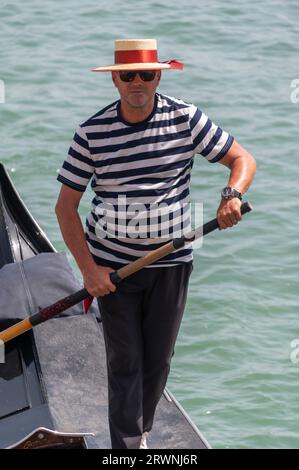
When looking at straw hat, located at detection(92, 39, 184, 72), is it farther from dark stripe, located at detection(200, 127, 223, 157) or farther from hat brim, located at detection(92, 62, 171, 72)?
dark stripe, located at detection(200, 127, 223, 157)

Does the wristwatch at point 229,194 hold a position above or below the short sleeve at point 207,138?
below

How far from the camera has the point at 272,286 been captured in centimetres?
720

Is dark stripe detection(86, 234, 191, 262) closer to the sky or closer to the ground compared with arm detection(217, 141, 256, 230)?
closer to the ground

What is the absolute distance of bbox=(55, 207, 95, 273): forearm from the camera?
145 inches

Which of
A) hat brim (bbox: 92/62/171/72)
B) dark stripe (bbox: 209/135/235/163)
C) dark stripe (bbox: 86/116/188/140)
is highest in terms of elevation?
hat brim (bbox: 92/62/171/72)

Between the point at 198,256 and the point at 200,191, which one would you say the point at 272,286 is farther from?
the point at 200,191

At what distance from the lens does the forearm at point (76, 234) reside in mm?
3678

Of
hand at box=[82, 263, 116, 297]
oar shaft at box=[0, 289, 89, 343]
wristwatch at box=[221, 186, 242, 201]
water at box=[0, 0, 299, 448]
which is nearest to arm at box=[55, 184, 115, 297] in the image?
hand at box=[82, 263, 116, 297]

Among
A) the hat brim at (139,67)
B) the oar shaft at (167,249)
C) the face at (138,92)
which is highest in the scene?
the hat brim at (139,67)

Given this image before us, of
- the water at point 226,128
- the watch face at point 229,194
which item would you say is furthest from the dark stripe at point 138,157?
the water at point 226,128

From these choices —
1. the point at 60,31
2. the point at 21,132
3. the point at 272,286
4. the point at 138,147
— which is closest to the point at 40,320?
the point at 138,147

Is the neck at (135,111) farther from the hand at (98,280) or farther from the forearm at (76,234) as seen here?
the hand at (98,280)

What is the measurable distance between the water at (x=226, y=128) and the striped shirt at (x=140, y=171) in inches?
84.1

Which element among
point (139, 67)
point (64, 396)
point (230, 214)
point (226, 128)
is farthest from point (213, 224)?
point (226, 128)
